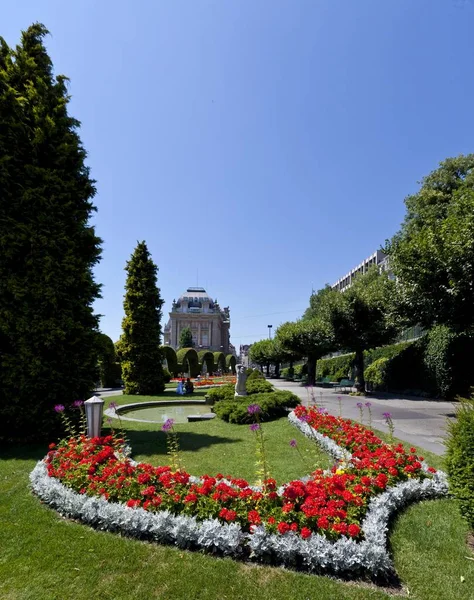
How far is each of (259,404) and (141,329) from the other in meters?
11.2

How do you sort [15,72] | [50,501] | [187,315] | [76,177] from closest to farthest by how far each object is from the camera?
[50,501], [15,72], [76,177], [187,315]

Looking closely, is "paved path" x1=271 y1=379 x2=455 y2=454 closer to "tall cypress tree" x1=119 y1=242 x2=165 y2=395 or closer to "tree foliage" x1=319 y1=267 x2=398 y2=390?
"tree foliage" x1=319 y1=267 x2=398 y2=390

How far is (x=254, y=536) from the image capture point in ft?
10.2

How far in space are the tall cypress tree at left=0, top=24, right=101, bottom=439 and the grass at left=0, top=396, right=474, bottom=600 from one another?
145 inches

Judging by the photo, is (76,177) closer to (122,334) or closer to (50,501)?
(50,501)

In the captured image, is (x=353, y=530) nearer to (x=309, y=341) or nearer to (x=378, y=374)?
(x=378, y=374)

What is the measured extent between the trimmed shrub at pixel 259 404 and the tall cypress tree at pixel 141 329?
9062mm

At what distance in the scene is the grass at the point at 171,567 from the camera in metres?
2.67

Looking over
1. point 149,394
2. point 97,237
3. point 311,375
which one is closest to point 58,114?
point 97,237

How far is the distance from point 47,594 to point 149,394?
17.3 m

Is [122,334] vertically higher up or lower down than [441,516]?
higher up

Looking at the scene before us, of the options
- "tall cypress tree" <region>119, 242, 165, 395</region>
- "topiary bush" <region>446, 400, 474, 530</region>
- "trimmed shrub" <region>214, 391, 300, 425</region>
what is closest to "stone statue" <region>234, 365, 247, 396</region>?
"trimmed shrub" <region>214, 391, 300, 425</region>

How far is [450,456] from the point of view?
3496 mm

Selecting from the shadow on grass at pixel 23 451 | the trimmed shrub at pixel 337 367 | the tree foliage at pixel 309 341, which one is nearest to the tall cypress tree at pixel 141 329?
the shadow on grass at pixel 23 451
